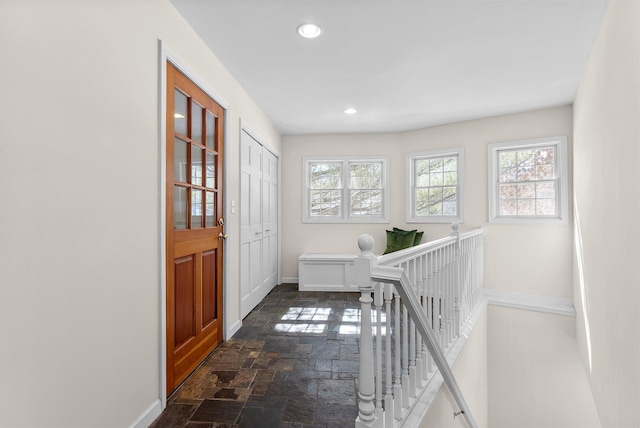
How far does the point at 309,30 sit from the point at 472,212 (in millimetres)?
3446

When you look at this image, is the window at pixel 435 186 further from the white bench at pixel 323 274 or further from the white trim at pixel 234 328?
the white trim at pixel 234 328

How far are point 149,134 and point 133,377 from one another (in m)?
1.33

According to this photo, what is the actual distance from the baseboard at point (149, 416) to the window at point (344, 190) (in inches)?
148

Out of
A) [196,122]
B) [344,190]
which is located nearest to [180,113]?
[196,122]

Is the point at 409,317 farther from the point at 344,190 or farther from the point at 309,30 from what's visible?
the point at 344,190

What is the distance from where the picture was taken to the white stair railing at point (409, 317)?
137cm

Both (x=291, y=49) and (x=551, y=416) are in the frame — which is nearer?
(x=291, y=49)

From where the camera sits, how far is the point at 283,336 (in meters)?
3.19

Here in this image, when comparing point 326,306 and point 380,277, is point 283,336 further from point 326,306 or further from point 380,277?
point 380,277

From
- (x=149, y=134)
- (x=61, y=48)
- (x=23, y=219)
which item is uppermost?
(x=61, y=48)

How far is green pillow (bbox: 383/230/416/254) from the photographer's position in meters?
4.98

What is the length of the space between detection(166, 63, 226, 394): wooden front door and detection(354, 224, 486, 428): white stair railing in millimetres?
1316

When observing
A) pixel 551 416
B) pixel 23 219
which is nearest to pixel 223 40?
pixel 23 219

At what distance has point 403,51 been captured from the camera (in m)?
2.78
